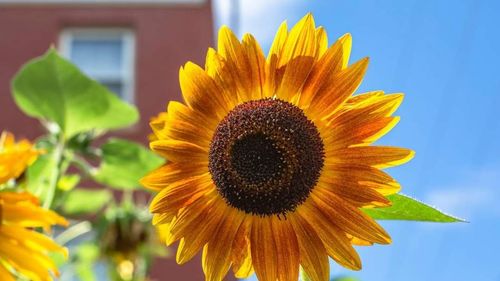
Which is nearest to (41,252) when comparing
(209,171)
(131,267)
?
(209,171)

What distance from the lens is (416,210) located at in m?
0.49

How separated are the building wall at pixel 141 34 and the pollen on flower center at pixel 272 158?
467 cm

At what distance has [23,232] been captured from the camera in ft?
1.83

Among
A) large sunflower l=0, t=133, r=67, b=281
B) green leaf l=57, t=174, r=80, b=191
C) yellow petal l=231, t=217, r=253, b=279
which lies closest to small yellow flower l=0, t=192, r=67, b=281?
large sunflower l=0, t=133, r=67, b=281

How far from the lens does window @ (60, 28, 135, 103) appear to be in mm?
5539

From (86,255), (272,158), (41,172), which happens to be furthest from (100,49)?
(272,158)

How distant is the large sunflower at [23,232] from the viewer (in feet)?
1.79

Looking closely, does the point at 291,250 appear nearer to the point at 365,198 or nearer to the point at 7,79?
the point at 365,198

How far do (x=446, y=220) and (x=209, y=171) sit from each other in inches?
6.9

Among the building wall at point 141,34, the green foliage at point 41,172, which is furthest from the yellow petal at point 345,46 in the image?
the building wall at point 141,34

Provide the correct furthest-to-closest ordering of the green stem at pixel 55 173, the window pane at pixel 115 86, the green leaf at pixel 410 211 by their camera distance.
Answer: the window pane at pixel 115 86 → the green stem at pixel 55 173 → the green leaf at pixel 410 211

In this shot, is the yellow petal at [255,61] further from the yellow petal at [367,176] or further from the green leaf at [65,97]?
the green leaf at [65,97]

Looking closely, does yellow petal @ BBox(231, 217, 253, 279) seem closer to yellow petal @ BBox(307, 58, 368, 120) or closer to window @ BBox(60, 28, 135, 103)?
yellow petal @ BBox(307, 58, 368, 120)

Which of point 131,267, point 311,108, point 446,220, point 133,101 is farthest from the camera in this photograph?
point 133,101
